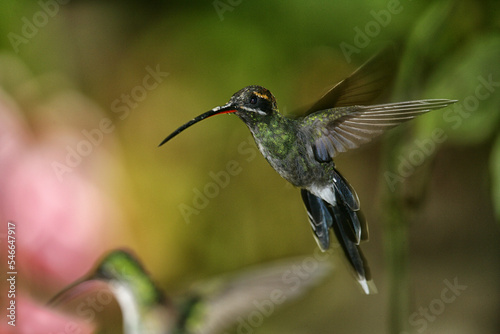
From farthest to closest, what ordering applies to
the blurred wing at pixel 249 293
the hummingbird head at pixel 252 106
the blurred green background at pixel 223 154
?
the blurred green background at pixel 223 154, the blurred wing at pixel 249 293, the hummingbird head at pixel 252 106

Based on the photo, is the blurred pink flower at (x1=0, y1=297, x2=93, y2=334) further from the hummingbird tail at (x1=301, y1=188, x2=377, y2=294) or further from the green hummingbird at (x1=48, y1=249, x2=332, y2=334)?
the hummingbird tail at (x1=301, y1=188, x2=377, y2=294)

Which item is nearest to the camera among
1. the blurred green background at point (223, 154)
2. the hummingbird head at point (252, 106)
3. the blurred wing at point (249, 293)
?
the hummingbird head at point (252, 106)

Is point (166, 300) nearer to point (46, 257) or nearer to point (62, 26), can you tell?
point (46, 257)

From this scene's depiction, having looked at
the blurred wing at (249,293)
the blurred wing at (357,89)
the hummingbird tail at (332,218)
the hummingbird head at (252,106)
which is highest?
the hummingbird head at (252,106)

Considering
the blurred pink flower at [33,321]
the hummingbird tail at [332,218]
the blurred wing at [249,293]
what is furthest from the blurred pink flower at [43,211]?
the hummingbird tail at [332,218]

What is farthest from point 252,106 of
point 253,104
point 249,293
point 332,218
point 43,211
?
point 43,211

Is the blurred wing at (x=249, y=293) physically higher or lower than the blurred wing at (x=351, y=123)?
lower

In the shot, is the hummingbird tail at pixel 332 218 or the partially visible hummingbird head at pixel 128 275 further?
the partially visible hummingbird head at pixel 128 275

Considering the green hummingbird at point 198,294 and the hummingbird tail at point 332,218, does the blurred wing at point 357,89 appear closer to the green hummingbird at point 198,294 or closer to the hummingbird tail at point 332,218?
the hummingbird tail at point 332,218

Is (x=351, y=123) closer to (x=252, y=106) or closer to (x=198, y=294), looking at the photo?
(x=252, y=106)
